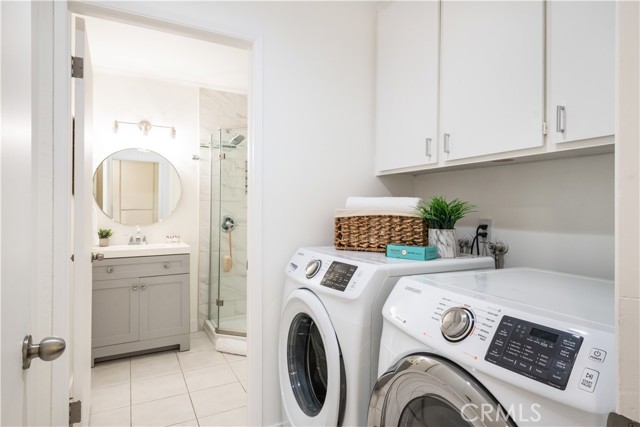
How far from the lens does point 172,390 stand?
7.34 feet

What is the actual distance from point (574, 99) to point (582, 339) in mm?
846

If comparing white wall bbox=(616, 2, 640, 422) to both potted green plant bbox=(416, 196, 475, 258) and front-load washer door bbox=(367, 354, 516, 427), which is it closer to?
front-load washer door bbox=(367, 354, 516, 427)

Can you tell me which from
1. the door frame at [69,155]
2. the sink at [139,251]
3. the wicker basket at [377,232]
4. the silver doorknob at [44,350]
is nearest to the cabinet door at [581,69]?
the wicker basket at [377,232]

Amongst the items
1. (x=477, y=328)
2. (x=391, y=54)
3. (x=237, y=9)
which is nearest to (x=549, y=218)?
(x=477, y=328)

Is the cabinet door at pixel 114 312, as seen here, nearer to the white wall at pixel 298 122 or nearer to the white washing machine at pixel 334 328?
the white wall at pixel 298 122

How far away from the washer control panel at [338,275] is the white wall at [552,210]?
2.89 feet

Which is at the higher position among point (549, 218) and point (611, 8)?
point (611, 8)

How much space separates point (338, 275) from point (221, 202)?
2166mm

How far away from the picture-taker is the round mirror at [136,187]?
3.05 metres

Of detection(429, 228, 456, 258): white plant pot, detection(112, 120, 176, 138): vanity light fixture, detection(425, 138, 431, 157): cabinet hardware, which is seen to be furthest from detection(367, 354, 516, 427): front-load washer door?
detection(112, 120, 176, 138): vanity light fixture

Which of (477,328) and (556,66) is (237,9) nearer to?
(556,66)

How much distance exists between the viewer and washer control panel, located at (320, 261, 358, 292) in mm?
1270

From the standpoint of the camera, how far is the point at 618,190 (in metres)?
0.42

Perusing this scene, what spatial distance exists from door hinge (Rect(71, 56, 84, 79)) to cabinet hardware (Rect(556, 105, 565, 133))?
188 centimetres
